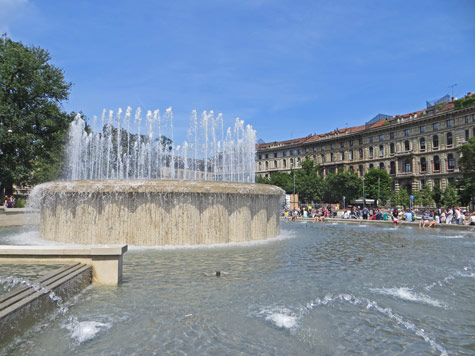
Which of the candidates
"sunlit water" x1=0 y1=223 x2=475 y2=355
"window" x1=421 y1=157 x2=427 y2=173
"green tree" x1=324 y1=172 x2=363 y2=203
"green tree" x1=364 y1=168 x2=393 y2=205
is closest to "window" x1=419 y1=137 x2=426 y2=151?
"window" x1=421 y1=157 x2=427 y2=173

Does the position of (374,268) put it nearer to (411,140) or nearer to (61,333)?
(61,333)

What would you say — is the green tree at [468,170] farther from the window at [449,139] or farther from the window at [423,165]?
the window at [423,165]

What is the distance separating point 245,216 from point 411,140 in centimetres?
6538

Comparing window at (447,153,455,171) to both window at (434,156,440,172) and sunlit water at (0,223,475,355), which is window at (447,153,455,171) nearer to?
window at (434,156,440,172)

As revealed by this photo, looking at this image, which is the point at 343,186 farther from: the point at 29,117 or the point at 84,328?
the point at 84,328

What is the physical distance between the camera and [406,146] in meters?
68.9

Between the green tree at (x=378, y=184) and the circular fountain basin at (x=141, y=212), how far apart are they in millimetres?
60443

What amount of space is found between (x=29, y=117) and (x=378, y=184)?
2297 inches

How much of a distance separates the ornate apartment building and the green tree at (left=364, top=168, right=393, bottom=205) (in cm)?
388

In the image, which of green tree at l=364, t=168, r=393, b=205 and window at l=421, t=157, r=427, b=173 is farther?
window at l=421, t=157, r=427, b=173

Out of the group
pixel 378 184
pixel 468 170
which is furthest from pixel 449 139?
pixel 378 184

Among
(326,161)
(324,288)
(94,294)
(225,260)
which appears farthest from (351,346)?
(326,161)

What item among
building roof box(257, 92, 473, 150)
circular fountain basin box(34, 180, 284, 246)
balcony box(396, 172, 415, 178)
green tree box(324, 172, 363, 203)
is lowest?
circular fountain basin box(34, 180, 284, 246)

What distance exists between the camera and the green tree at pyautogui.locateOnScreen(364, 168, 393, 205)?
65.8 metres
